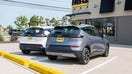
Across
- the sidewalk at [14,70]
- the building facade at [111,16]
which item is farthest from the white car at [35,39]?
the building facade at [111,16]

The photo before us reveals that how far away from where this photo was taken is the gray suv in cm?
982

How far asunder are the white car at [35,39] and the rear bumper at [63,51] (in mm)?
1939

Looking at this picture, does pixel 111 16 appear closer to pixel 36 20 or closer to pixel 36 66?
pixel 36 66

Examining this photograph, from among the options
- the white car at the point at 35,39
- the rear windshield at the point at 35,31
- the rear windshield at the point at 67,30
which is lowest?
the white car at the point at 35,39

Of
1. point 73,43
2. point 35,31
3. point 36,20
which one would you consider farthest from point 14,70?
point 36,20

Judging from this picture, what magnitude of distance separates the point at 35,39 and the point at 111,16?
14.8 metres

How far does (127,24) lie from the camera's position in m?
24.8

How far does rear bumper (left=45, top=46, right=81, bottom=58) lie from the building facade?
14.6m

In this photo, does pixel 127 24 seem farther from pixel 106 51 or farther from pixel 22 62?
pixel 22 62

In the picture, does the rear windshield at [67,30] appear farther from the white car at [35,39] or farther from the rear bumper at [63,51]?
the white car at [35,39]

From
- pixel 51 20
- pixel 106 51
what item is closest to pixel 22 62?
pixel 106 51

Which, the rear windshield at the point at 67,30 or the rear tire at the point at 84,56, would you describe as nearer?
the rear tire at the point at 84,56

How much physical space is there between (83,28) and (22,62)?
2905 millimetres

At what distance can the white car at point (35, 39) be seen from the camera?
40.5ft
